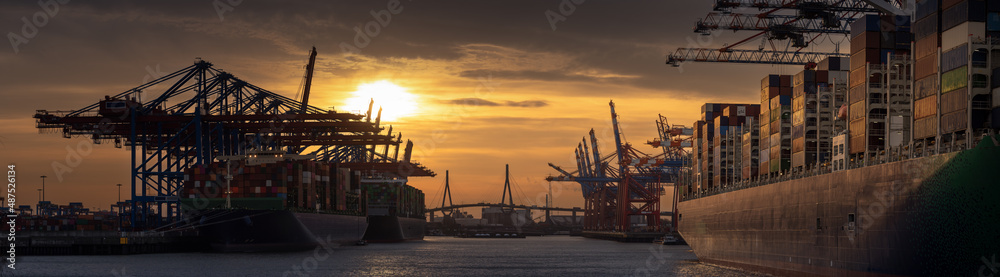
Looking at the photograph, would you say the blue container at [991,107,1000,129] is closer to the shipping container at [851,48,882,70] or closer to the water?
the shipping container at [851,48,882,70]

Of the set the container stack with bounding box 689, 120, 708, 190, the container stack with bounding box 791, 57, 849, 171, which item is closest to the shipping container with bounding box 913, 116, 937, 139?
the container stack with bounding box 791, 57, 849, 171

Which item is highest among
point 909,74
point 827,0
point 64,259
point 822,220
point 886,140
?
point 827,0

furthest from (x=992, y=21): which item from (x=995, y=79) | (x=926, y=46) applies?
(x=926, y=46)

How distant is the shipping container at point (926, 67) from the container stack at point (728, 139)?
99.1ft

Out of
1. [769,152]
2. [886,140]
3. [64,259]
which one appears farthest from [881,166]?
[64,259]

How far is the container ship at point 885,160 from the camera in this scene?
114 ft

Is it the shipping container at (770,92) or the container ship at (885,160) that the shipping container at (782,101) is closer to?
the container ship at (885,160)

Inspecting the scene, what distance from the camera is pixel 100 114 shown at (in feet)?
326

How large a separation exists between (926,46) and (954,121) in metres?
4.22

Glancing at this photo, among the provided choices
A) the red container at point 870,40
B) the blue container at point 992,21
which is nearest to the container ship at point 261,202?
the red container at point 870,40

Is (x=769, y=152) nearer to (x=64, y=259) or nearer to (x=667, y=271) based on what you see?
(x=667, y=271)

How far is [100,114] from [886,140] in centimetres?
8157

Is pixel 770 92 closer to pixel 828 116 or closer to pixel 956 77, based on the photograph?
pixel 828 116

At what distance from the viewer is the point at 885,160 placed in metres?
39.7
